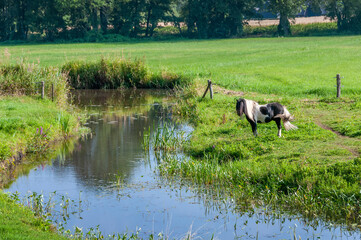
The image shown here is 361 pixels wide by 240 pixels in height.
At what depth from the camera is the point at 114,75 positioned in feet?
139

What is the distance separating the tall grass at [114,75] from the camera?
4166 cm

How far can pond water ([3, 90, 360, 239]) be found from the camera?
13.8 metres

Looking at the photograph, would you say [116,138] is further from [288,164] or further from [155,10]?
[155,10]

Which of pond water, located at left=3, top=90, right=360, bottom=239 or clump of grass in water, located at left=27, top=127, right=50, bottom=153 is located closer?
pond water, located at left=3, top=90, right=360, bottom=239

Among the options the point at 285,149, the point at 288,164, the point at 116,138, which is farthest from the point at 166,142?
the point at 288,164

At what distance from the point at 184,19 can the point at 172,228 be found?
95.7 m

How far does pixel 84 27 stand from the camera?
330ft

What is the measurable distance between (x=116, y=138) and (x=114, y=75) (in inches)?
701

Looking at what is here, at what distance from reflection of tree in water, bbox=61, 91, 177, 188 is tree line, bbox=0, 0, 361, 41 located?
62.3m

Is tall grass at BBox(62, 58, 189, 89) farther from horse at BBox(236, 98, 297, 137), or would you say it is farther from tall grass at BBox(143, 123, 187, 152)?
horse at BBox(236, 98, 297, 137)

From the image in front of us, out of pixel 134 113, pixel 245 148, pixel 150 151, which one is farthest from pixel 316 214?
pixel 134 113

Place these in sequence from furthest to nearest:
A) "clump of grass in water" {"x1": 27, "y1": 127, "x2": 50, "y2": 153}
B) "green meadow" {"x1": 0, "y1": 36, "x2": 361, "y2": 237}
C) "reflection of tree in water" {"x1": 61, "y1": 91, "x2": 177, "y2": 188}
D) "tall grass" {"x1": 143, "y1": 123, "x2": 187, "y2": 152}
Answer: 1. "tall grass" {"x1": 143, "y1": 123, "x2": 187, "y2": 152}
2. "clump of grass in water" {"x1": 27, "y1": 127, "x2": 50, "y2": 153}
3. "reflection of tree in water" {"x1": 61, "y1": 91, "x2": 177, "y2": 188}
4. "green meadow" {"x1": 0, "y1": 36, "x2": 361, "y2": 237}

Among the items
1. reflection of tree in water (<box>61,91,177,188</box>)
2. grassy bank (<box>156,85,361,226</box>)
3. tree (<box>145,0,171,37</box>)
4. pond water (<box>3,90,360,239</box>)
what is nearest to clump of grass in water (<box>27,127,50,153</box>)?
pond water (<box>3,90,360,239</box>)

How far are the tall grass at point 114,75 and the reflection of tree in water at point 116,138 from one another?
2.68m
